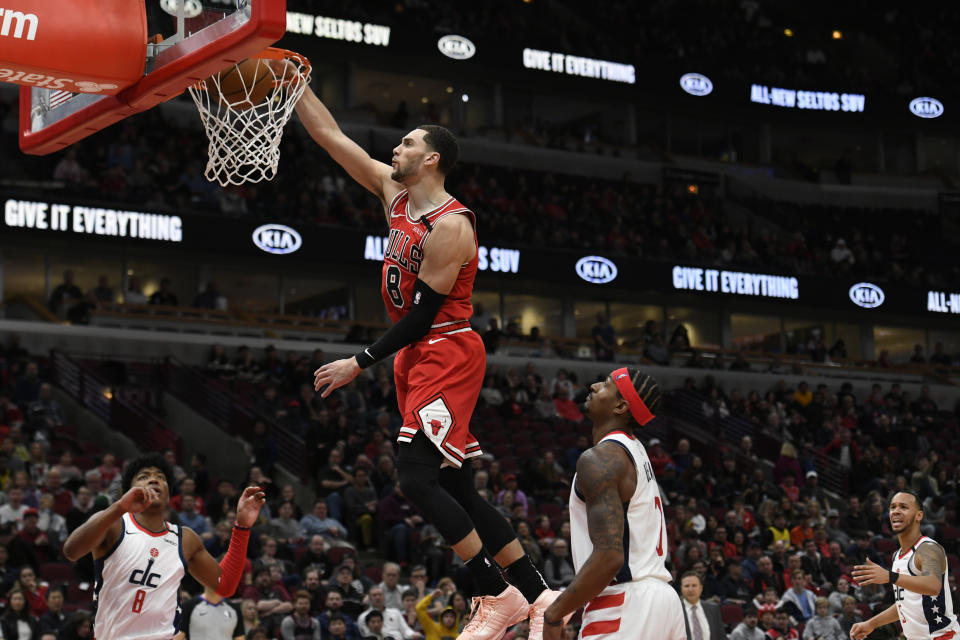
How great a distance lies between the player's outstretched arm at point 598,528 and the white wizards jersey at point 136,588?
8.73ft

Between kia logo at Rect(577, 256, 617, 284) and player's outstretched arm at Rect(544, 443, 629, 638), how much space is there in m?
25.8

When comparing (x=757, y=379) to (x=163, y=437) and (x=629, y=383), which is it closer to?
(x=163, y=437)

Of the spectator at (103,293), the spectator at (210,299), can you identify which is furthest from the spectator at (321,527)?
the spectator at (210,299)

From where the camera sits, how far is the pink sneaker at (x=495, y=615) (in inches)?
242

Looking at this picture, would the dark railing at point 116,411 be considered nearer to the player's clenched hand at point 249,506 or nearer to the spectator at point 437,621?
the spectator at point 437,621

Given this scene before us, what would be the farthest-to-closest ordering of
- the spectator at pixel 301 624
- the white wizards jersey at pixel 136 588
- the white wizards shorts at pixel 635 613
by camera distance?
the spectator at pixel 301 624
the white wizards jersey at pixel 136 588
the white wizards shorts at pixel 635 613

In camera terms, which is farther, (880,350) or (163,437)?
(880,350)

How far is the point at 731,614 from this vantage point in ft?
53.8

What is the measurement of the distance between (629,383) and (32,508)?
418 inches

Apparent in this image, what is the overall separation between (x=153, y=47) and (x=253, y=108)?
25.6 inches

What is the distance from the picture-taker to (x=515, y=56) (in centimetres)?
3531

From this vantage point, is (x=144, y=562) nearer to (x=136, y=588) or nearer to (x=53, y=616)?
(x=136, y=588)

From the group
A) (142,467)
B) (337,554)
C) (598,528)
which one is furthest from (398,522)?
(598,528)

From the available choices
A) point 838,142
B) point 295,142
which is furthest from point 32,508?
point 838,142
